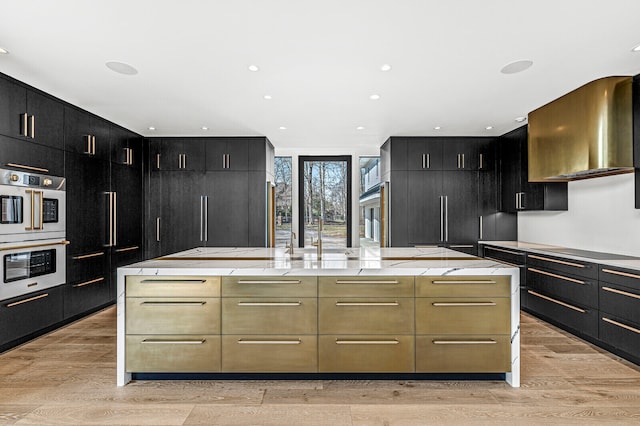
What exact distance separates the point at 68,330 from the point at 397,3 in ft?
14.2

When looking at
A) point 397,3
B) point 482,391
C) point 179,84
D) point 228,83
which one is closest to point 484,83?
point 397,3

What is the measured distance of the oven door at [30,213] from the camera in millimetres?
3252

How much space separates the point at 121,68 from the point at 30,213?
1.65 m

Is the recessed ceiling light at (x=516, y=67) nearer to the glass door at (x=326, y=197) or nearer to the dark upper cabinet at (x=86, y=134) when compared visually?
the glass door at (x=326, y=197)

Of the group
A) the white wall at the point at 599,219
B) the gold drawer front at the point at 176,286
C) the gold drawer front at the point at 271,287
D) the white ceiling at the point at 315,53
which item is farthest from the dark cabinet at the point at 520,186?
the gold drawer front at the point at 176,286

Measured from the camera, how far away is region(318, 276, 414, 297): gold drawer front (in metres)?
2.57

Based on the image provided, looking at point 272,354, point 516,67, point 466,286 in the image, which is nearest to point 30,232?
point 272,354

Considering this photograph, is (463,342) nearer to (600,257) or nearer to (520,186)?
(600,257)

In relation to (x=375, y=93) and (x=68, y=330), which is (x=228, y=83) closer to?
(x=375, y=93)

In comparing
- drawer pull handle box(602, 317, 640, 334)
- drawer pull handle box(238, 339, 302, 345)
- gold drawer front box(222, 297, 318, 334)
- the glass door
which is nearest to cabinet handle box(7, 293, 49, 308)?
gold drawer front box(222, 297, 318, 334)

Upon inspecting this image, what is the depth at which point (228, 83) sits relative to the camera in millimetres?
3559

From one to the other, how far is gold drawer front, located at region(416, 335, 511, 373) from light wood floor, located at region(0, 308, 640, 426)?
136mm

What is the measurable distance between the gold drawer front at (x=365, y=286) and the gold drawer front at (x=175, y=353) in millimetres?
839

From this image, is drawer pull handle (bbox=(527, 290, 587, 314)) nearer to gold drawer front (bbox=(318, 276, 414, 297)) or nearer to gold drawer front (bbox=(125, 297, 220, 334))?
gold drawer front (bbox=(318, 276, 414, 297))
